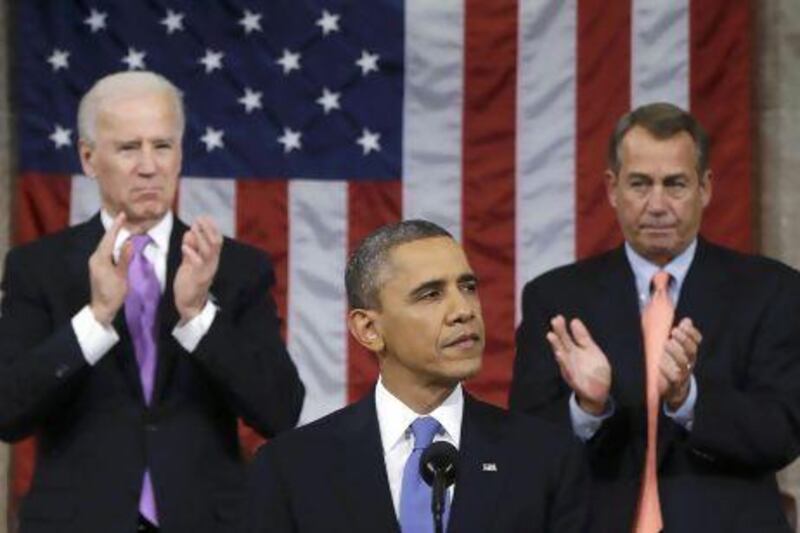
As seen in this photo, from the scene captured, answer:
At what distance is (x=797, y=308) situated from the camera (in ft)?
15.1

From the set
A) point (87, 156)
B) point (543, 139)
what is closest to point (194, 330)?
point (87, 156)

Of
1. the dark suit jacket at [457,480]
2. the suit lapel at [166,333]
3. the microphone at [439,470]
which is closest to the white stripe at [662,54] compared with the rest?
the suit lapel at [166,333]

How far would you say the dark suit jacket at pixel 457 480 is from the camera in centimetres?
358

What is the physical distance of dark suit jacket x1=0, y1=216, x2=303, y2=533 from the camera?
14.6 ft

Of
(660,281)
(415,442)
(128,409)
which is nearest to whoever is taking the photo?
(415,442)

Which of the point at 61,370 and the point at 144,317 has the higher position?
the point at 144,317

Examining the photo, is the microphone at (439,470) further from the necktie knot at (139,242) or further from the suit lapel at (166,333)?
the necktie knot at (139,242)

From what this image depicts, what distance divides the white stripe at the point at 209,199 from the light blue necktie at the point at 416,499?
8.82ft

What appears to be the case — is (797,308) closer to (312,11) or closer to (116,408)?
(116,408)

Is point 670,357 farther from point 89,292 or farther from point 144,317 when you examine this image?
point 89,292

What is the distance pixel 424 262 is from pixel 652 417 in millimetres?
997

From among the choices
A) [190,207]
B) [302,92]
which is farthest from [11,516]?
[302,92]

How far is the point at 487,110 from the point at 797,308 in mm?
1869

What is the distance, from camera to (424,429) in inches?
144
